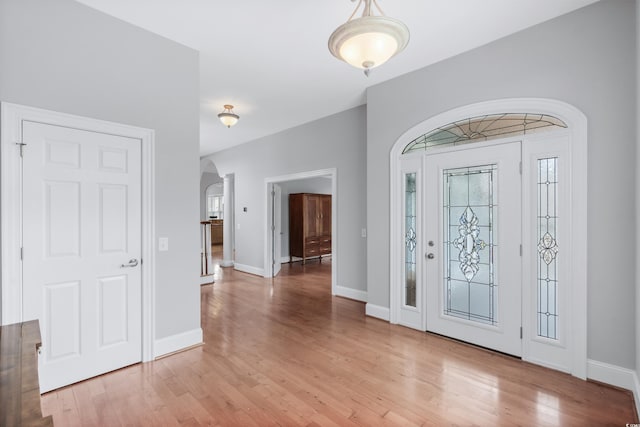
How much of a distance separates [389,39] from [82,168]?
2.57m

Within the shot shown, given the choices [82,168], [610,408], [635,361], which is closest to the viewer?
[610,408]

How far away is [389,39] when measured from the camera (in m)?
2.04

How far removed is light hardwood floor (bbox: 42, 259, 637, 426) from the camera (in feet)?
7.07

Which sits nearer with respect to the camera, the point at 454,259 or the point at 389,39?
the point at 389,39

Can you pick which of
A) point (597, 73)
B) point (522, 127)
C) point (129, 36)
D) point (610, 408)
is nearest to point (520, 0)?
point (597, 73)

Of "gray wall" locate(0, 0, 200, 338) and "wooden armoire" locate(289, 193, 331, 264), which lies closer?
"gray wall" locate(0, 0, 200, 338)

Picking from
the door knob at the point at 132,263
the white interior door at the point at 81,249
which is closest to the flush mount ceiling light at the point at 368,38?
the white interior door at the point at 81,249

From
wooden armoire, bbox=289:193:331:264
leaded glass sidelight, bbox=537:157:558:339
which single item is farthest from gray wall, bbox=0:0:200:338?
wooden armoire, bbox=289:193:331:264

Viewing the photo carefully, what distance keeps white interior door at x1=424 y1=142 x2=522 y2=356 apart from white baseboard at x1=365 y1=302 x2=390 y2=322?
57cm

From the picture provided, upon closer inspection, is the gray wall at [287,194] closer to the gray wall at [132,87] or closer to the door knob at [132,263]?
the gray wall at [132,87]

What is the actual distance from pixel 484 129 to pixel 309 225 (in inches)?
231

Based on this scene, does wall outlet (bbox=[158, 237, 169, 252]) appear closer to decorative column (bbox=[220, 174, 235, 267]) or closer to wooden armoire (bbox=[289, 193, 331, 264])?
A: decorative column (bbox=[220, 174, 235, 267])

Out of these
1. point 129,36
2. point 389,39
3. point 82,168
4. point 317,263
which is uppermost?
point 129,36

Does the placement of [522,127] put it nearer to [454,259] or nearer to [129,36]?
[454,259]
